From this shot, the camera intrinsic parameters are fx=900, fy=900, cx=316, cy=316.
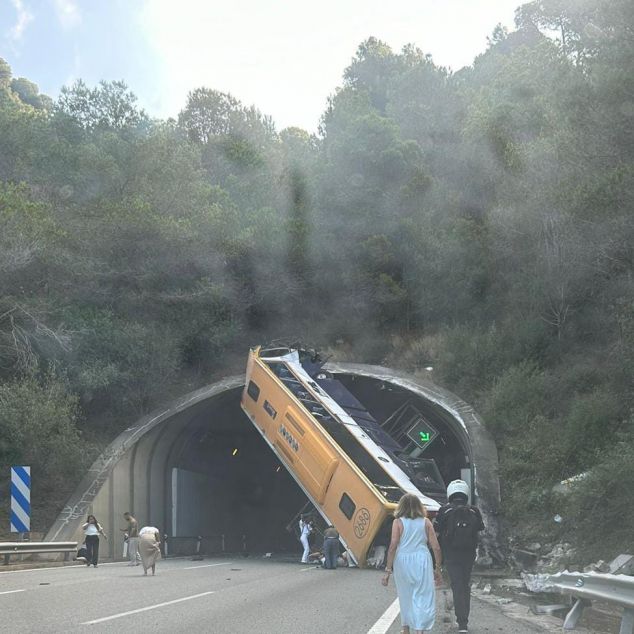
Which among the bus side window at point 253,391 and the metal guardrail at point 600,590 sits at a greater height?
Answer: the bus side window at point 253,391

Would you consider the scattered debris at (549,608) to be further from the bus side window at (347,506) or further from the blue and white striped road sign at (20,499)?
the blue and white striped road sign at (20,499)

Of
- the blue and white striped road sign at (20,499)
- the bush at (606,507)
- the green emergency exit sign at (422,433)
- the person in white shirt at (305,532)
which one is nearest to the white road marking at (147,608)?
the bush at (606,507)

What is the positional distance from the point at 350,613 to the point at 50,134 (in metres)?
36.7

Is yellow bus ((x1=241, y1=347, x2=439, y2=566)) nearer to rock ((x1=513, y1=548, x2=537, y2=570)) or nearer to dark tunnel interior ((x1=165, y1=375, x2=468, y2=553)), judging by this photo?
rock ((x1=513, y1=548, x2=537, y2=570))

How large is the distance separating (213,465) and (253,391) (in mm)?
9666

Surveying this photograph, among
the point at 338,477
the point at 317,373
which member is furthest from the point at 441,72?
the point at 338,477

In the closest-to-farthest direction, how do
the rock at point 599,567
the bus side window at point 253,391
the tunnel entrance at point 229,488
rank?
1. the rock at point 599,567
2. the bus side window at point 253,391
3. the tunnel entrance at point 229,488

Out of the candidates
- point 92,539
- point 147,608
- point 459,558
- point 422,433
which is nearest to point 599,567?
point 459,558

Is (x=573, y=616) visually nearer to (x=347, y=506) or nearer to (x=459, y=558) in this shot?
(x=459, y=558)

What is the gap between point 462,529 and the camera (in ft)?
31.9

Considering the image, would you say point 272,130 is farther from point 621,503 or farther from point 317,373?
point 621,503

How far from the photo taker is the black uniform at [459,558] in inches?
367

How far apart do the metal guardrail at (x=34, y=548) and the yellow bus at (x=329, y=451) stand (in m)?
5.58

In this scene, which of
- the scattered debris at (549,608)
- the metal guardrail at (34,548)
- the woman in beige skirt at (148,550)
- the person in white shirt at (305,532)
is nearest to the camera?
the scattered debris at (549,608)
